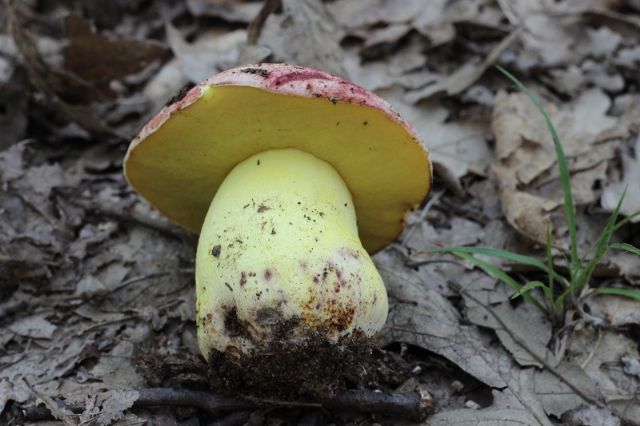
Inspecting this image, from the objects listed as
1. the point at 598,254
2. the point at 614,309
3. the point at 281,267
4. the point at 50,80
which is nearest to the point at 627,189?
the point at 614,309

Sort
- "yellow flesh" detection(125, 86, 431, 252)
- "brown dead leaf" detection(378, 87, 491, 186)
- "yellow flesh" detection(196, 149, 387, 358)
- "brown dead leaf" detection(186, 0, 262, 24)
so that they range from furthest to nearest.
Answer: "brown dead leaf" detection(186, 0, 262, 24) < "brown dead leaf" detection(378, 87, 491, 186) < "yellow flesh" detection(125, 86, 431, 252) < "yellow flesh" detection(196, 149, 387, 358)

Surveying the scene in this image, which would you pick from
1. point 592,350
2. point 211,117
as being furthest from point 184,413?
point 592,350

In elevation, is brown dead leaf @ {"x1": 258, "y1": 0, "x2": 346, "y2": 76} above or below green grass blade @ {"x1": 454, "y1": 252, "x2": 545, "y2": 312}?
above

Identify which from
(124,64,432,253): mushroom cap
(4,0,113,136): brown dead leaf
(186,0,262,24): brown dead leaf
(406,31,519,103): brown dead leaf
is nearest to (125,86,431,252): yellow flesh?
(124,64,432,253): mushroom cap

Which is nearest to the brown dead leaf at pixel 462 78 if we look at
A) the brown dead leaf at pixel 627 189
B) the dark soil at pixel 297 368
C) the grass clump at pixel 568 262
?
the brown dead leaf at pixel 627 189

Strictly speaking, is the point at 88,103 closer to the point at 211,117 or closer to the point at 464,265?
the point at 211,117

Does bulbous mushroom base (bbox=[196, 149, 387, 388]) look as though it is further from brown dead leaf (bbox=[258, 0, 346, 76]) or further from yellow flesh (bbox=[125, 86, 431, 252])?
brown dead leaf (bbox=[258, 0, 346, 76])
